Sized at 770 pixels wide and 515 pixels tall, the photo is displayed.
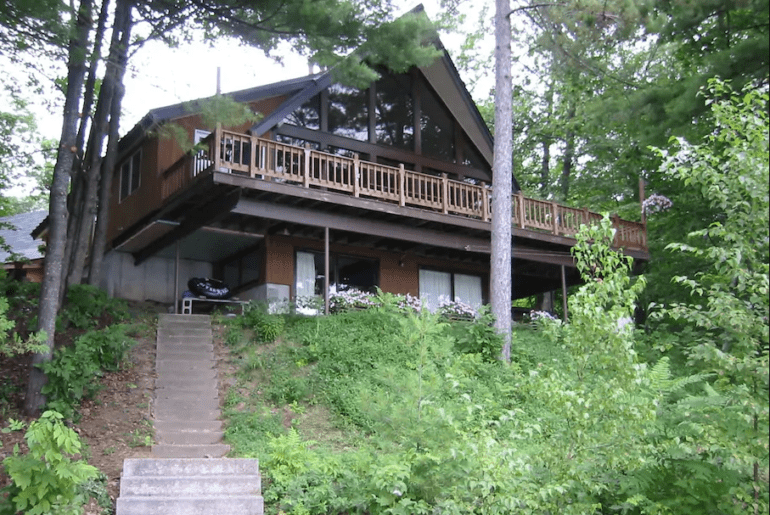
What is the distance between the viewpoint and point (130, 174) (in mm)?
20953

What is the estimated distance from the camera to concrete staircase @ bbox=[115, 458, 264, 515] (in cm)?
897

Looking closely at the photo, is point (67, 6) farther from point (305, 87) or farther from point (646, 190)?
point (646, 190)

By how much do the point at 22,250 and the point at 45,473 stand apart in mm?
26702

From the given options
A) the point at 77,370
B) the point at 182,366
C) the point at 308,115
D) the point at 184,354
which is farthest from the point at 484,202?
the point at 77,370

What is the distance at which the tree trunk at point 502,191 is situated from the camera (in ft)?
51.3

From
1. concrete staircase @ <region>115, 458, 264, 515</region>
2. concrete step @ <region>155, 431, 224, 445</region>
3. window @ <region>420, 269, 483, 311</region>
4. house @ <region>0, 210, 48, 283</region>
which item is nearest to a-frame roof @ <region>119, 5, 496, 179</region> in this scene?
window @ <region>420, 269, 483, 311</region>

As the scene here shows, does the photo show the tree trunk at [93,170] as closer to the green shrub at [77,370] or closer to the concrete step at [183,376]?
the green shrub at [77,370]

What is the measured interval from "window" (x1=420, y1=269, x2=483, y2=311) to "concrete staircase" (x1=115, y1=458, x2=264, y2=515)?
11.2 meters

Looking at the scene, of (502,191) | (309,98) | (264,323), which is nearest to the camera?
(264,323)

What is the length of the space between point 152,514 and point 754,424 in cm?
655

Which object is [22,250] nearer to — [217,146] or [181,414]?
[217,146]

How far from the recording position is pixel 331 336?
14773 millimetres

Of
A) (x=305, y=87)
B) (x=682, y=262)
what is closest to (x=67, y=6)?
(x=305, y=87)

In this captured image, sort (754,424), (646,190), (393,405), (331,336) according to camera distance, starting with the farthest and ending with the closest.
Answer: (646,190) → (331,336) → (393,405) → (754,424)
